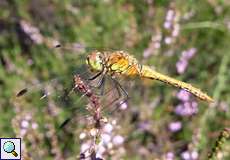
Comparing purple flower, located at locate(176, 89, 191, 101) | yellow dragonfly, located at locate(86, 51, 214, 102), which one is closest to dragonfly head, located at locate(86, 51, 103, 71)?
yellow dragonfly, located at locate(86, 51, 214, 102)

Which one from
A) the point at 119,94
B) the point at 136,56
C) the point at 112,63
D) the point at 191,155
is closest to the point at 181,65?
the point at 136,56

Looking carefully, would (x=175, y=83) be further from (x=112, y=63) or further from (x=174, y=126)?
(x=174, y=126)

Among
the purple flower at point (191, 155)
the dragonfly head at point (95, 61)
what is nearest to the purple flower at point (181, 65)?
the purple flower at point (191, 155)

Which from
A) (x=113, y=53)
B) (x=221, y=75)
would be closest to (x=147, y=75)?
→ (x=113, y=53)

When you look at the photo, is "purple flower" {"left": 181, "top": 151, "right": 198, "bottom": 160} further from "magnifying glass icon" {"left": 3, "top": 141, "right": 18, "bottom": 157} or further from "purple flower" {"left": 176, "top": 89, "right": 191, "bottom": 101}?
"magnifying glass icon" {"left": 3, "top": 141, "right": 18, "bottom": 157}

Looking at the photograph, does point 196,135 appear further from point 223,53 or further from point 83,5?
point 83,5
